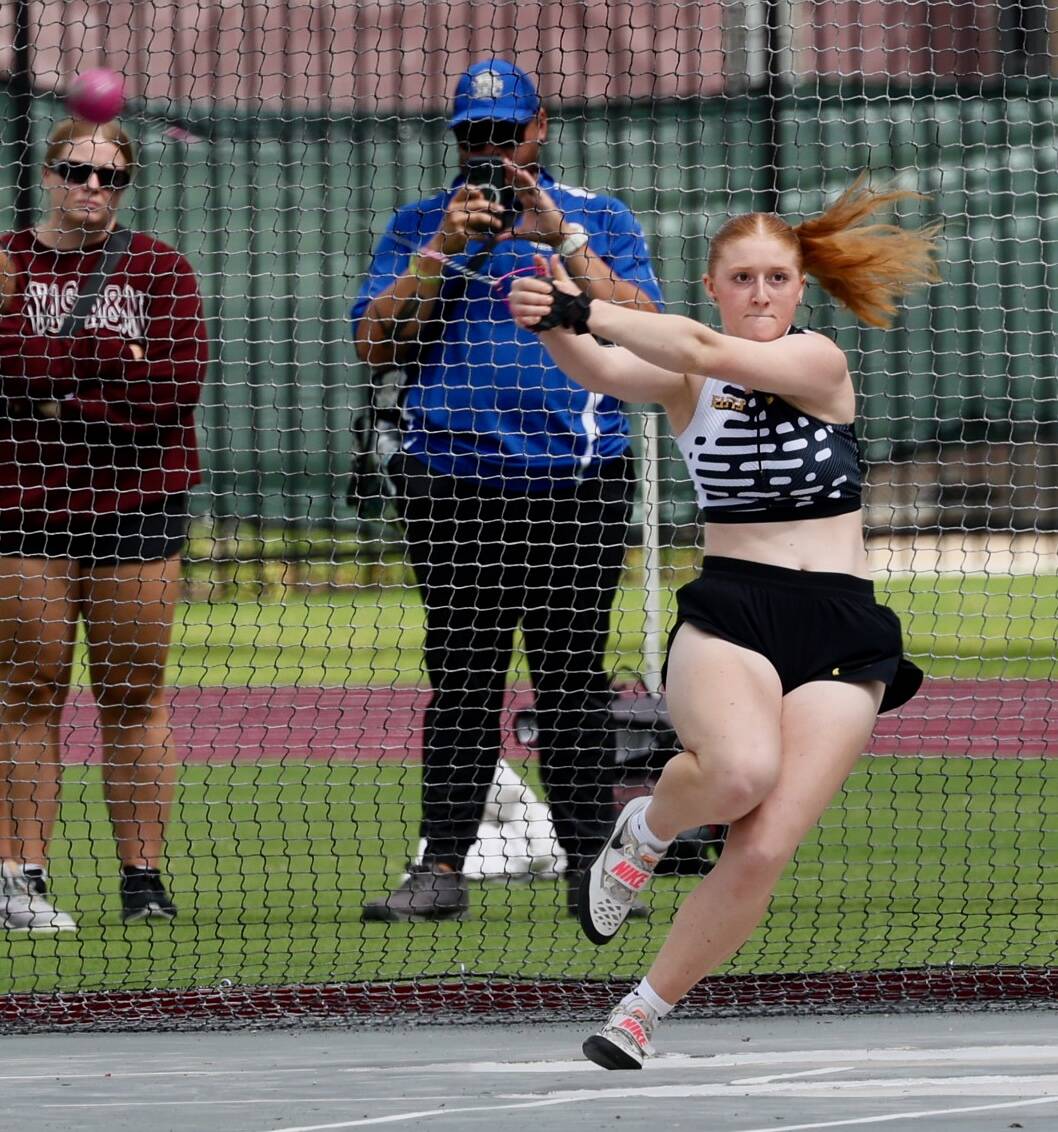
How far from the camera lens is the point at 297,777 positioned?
792 centimetres

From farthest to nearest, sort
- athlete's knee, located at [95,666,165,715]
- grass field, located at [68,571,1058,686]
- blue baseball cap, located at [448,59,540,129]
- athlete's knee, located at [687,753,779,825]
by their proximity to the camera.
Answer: grass field, located at [68,571,1058,686] < athlete's knee, located at [95,666,165,715] < blue baseball cap, located at [448,59,540,129] < athlete's knee, located at [687,753,779,825]

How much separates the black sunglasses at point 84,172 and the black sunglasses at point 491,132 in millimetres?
933

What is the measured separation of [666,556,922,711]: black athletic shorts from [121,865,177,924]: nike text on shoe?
2127 mm

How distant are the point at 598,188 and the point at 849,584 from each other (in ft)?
27.3

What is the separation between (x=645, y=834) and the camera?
4.03 m

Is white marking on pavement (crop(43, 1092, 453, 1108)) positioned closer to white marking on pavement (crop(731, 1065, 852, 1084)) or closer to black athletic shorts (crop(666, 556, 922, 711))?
white marking on pavement (crop(731, 1065, 852, 1084))

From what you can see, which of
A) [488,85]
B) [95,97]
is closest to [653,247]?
[95,97]

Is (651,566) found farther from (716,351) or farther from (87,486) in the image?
(716,351)

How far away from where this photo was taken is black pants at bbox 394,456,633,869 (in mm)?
5363

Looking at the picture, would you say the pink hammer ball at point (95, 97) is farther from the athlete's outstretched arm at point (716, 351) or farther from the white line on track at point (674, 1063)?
the white line on track at point (674, 1063)

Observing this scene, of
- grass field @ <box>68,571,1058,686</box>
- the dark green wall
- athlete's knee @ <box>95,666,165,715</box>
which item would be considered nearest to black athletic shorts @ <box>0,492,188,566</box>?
athlete's knee @ <box>95,666,165,715</box>

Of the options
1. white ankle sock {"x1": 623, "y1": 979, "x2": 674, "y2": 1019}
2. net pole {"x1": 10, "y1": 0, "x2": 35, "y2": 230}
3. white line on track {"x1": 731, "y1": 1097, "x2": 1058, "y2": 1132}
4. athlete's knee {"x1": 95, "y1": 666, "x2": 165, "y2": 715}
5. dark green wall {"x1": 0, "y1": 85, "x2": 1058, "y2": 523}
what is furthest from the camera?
dark green wall {"x1": 0, "y1": 85, "x2": 1058, "y2": 523}

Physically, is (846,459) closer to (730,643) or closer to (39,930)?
(730,643)

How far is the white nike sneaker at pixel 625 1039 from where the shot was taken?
3762 millimetres
